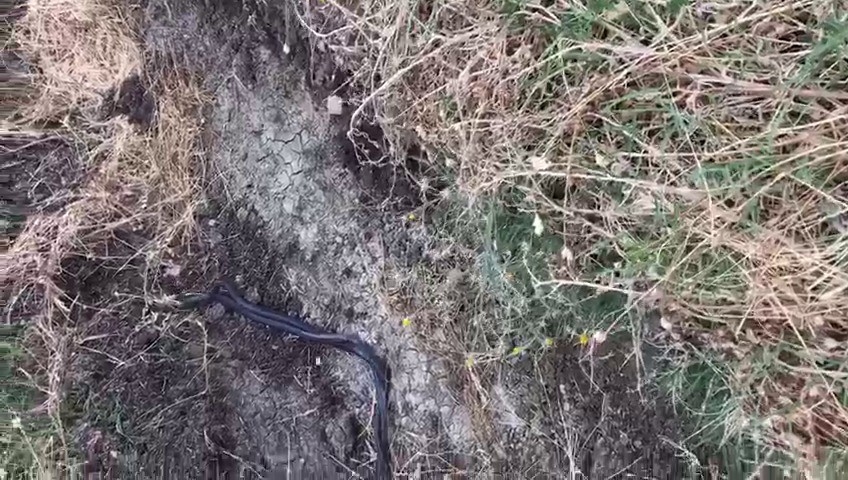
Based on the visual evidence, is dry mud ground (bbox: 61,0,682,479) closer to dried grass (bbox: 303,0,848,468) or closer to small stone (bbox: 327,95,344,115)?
small stone (bbox: 327,95,344,115)

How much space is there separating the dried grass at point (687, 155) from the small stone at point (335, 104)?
213mm

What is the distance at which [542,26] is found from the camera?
1.53 meters

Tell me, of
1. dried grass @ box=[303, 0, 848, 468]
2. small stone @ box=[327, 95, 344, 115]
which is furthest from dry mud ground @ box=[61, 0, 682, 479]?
dried grass @ box=[303, 0, 848, 468]

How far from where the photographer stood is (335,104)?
1712 mm

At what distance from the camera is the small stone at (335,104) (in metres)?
1.71

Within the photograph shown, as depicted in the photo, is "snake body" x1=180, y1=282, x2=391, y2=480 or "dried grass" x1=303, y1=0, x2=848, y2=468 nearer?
"dried grass" x1=303, y1=0, x2=848, y2=468

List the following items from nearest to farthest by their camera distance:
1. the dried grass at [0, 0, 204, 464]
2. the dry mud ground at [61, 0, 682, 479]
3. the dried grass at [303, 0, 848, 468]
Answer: the dried grass at [303, 0, 848, 468]
the dry mud ground at [61, 0, 682, 479]
the dried grass at [0, 0, 204, 464]

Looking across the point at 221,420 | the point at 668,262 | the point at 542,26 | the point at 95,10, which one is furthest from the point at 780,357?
the point at 95,10

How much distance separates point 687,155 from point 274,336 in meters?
1.03

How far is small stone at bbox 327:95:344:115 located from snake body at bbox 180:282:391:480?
50cm

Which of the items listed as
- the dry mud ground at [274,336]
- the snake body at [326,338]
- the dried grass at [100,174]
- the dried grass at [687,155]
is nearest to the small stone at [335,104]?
the dry mud ground at [274,336]

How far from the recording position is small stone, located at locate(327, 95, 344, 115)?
1.71 meters

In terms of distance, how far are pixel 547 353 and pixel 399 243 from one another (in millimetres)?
426

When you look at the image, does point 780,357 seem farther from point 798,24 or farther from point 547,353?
point 798,24
